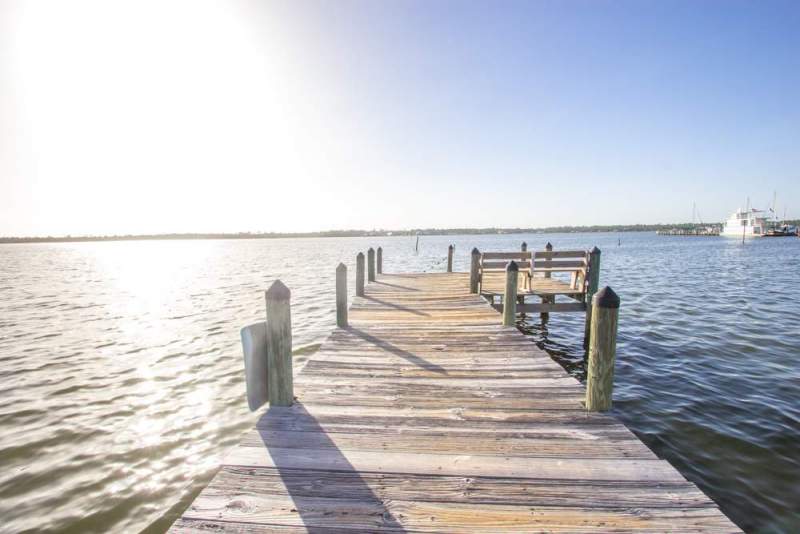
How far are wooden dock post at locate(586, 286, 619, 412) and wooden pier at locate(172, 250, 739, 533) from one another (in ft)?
0.59

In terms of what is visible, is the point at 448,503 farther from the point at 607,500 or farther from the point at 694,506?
the point at 694,506

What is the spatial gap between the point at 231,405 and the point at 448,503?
5614mm

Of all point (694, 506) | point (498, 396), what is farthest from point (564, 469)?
point (498, 396)

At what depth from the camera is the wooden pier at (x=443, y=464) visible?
2.50 meters

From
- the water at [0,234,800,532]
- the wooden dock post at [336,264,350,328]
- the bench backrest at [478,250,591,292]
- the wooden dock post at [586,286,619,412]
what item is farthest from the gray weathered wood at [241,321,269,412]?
the bench backrest at [478,250,591,292]

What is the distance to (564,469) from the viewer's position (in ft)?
9.93

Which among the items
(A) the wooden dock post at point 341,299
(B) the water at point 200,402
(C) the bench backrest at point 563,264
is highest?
(C) the bench backrest at point 563,264

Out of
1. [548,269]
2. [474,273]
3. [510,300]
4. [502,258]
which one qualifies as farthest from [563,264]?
[510,300]

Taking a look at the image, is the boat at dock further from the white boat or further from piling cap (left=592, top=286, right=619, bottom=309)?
piling cap (left=592, top=286, right=619, bottom=309)

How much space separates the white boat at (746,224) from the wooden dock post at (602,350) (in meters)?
113

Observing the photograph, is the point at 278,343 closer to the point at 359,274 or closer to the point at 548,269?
the point at 359,274

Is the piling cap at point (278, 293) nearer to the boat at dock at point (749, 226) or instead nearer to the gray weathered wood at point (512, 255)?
the gray weathered wood at point (512, 255)

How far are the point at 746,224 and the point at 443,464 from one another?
126m

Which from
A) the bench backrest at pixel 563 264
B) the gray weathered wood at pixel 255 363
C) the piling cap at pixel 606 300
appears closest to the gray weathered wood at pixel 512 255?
the bench backrest at pixel 563 264
